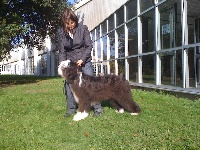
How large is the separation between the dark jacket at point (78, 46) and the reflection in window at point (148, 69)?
4.82 meters

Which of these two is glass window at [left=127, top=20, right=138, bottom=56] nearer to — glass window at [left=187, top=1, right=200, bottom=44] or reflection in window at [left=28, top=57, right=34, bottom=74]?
glass window at [left=187, top=1, right=200, bottom=44]

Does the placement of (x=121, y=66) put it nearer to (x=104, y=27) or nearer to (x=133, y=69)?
(x=133, y=69)

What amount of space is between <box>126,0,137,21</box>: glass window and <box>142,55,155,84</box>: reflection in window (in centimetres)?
231

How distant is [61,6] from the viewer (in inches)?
700

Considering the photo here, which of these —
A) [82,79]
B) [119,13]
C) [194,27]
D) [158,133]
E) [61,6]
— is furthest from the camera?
[61,6]

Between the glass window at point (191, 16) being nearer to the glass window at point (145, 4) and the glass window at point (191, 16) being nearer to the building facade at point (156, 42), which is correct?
the building facade at point (156, 42)

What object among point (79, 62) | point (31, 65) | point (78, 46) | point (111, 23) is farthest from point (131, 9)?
point (31, 65)

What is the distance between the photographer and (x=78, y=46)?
579cm

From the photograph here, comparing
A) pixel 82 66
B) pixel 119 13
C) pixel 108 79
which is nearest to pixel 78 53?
pixel 82 66

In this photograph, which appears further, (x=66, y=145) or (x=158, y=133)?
(x=158, y=133)

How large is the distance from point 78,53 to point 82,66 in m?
0.27

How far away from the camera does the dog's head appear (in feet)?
17.3

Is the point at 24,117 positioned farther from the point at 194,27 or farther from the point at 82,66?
the point at 194,27

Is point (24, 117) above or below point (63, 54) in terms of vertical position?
below
